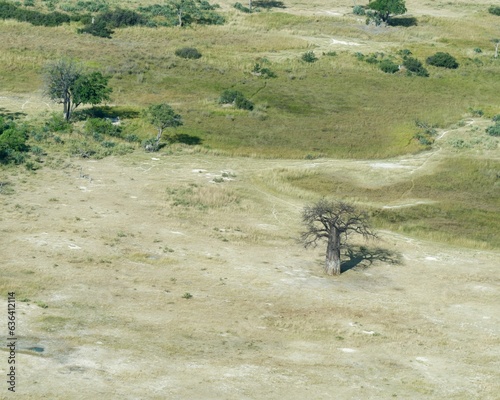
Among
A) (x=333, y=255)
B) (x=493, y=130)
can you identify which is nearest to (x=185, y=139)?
(x=493, y=130)

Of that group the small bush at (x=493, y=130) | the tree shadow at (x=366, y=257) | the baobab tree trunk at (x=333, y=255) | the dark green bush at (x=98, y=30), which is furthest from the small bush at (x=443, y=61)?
the baobab tree trunk at (x=333, y=255)

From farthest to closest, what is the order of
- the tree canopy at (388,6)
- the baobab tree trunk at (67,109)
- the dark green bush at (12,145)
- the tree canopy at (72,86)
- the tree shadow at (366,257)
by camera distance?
the tree canopy at (388,6) < the tree canopy at (72,86) < the baobab tree trunk at (67,109) < the dark green bush at (12,145) < the tree shadow at (366,257)

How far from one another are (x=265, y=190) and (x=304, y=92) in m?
35.7

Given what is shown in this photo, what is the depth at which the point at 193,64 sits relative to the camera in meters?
116

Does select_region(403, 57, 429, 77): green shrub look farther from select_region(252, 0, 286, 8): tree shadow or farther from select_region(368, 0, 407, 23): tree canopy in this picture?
select_region(252, 0, 286, 8): tree shadow

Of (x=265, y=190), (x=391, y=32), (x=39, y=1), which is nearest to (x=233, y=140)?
(x=265, y=190)

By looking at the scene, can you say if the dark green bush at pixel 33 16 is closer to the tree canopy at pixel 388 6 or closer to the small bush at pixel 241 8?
the small bush at pixel 241 8

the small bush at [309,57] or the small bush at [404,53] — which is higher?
the small bush at [404,53]

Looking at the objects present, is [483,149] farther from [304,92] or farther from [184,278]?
[184,278]

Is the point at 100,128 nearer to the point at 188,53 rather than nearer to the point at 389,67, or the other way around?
the point at 188,53

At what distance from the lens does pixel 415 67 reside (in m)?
120

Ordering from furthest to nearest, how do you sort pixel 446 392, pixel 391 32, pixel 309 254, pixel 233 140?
pixel 391 32 → pixel 233 140 → pixel 309 254 → pixel 446 392

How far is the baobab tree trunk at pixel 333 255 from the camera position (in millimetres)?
55906

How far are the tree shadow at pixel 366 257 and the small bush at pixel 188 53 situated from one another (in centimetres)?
6319
